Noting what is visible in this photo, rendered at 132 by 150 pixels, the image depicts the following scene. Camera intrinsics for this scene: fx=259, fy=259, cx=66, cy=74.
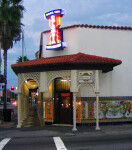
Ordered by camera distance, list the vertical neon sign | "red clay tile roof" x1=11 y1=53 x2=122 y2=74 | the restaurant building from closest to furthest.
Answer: "red clay tile roof" x1=11 y1=53 x2=122 y2=74 < the restaurant building < the vertical neon sign

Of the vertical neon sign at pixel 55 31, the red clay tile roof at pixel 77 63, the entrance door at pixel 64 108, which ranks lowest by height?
the entrance door at pixel 64 108

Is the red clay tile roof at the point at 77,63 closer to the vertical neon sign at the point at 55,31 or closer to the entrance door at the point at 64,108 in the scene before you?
the vertical neon sign at the point at 55,31

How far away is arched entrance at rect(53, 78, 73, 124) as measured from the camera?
67.4 ft

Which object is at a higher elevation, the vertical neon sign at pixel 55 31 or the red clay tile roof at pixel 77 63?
the vertical neon sign at pixel 55 31

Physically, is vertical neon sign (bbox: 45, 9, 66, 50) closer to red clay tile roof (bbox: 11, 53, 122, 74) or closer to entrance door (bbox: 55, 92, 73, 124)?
red clay tile roof (bbox: 11, 53, 122, 74)

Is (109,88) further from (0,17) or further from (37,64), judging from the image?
(0,17)

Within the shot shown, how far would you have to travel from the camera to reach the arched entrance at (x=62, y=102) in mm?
20542

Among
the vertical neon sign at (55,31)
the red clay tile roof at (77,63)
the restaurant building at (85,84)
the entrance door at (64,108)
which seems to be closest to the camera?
the red clay tile roof at (77,63)

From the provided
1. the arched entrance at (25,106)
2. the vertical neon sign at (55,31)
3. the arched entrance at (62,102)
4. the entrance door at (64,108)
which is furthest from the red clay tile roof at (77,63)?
the entrance door at (64,108)

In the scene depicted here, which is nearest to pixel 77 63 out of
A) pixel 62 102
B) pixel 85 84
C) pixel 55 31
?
pixel 85 84

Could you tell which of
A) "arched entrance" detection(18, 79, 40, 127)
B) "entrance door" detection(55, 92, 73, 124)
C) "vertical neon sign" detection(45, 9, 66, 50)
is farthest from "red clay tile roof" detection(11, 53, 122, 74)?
"entrance door" detection(55, 92, 73, 124)

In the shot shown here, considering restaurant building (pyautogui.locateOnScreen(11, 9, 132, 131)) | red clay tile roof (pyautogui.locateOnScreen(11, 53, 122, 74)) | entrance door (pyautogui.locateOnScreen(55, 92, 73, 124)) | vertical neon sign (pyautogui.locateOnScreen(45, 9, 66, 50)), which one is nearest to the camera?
red clay tile roof (pyautogui.locateOnScreen(11, 53, 122, 74))

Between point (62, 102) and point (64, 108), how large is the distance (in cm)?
51

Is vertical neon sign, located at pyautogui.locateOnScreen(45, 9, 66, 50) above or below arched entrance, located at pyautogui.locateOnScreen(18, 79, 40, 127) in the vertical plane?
above
